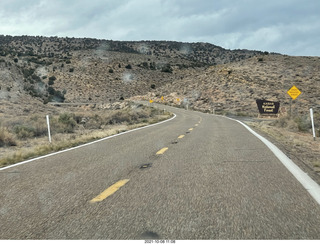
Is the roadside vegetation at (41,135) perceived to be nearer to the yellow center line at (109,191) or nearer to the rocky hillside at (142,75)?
the yellow center line at (109,191)

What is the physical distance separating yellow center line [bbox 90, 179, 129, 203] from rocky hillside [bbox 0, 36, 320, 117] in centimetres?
3176

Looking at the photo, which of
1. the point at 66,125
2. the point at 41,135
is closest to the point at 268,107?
the point at 66,125

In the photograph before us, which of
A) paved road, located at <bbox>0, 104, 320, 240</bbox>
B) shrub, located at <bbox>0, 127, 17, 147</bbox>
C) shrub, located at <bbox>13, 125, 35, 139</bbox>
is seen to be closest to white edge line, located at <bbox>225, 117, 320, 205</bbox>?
paved road, located at <bbox>0, 104, 320, 240</bbox>

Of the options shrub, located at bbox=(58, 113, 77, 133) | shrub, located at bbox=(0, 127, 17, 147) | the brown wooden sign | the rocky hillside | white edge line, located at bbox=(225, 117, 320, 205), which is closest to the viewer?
white edge line, located at bbox=(225, 117, 320, 205)

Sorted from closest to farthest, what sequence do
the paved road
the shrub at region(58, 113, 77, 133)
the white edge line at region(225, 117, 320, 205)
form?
the paved road → the white edge line at region(225, 117, 320, 205) → the shrub at region(58, 113, 77, 133)

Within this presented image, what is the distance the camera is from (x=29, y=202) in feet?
16.6

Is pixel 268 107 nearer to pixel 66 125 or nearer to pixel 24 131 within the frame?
pixel 66 125

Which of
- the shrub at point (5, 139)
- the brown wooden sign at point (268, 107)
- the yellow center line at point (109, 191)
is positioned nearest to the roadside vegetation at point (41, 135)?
the shrub at point (5, 139)

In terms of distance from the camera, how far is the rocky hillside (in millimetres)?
56688

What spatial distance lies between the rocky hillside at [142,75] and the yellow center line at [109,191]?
3176 cm

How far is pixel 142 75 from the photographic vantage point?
95062 millimetres

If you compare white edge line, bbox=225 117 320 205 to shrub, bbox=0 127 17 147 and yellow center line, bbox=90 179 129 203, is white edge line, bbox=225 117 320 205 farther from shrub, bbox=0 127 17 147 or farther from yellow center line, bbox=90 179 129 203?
shrub, bbox=0 127 17 147

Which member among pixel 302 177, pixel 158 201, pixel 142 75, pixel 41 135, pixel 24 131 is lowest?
pixel 302 177

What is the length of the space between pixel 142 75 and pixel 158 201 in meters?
91.4
